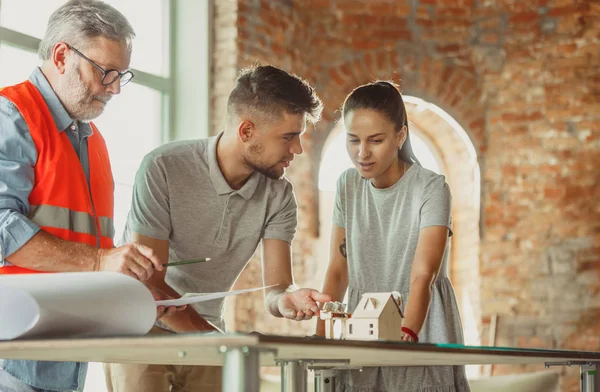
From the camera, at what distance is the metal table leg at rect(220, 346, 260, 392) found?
1.33 m

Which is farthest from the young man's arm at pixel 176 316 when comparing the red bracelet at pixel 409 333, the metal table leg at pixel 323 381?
the red bracelet at pixel 409 333

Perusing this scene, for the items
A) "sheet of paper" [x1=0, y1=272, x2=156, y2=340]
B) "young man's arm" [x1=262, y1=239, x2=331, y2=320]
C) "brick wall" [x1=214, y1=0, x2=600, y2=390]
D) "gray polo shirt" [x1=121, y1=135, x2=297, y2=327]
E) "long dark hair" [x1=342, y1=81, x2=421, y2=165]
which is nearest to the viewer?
"sheet of paper" [x1=0, y1=272, x2=156, y2=340]

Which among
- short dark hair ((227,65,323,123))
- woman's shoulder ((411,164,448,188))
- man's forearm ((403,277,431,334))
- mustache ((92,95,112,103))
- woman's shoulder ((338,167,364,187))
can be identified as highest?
short dark hair ((227,65,323,123))

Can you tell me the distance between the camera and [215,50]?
5613mm

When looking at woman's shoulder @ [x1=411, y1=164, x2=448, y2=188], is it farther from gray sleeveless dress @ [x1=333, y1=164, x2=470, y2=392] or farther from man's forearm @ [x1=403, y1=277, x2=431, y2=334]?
man's forearm @ [x1=403, y1=277, x2=431, y2=334]

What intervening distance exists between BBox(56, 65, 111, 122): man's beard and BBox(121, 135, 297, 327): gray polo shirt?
42 cm

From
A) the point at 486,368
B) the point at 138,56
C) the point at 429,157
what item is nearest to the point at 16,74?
the point at 138,56

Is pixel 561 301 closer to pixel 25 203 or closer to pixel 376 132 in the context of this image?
pixel 376 132

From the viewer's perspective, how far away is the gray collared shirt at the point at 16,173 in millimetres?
2035

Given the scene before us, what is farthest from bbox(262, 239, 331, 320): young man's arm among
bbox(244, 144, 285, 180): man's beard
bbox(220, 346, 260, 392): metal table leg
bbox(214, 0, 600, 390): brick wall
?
bbox(214, 0, 600, 390): brick wall

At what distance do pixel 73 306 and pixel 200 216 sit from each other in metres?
1.30

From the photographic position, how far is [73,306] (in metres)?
1.53

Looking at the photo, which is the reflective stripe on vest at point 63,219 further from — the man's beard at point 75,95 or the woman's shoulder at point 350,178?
the woman's shoulder at point 350,178

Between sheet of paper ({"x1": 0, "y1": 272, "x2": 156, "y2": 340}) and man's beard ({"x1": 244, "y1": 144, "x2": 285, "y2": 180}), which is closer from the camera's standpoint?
sheet of paper ({"x1": 0, "y1": 272, "x2": 156, "y2": 340})
